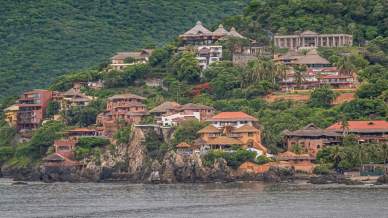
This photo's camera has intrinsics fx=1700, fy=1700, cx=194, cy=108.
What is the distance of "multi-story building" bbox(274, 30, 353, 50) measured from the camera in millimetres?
131000

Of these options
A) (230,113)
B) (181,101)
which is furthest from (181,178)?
(181,101)

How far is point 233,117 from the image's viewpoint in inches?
4449

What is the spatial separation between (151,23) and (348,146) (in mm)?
71356

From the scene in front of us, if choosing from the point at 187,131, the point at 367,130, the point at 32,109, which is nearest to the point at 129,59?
the point at 32,109

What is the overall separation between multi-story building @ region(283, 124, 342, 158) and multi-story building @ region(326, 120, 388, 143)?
31.7 inches

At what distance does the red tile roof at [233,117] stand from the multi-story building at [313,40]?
19.0 m

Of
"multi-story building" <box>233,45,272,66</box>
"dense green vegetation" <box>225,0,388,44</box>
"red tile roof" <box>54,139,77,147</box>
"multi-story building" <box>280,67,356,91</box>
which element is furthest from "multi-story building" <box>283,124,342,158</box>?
"dense green vegetation" <box>225,0,388,44</box>

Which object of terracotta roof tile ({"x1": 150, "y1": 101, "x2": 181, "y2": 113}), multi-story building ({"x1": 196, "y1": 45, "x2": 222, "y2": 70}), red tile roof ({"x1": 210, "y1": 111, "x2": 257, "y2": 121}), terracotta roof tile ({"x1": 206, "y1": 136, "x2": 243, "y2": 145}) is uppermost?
multi-story building ({"x1": 196, "y1": 45, "x2": 222, "y2": 70})

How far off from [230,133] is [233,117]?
200 cm

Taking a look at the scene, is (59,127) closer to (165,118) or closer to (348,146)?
(165,118)

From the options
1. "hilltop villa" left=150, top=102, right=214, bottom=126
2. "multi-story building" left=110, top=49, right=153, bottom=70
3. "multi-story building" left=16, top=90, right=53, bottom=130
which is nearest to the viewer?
"hilltop villa" left=150, top=102, right=214, bottom=126

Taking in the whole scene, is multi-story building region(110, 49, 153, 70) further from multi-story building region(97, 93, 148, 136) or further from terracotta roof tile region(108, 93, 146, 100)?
multi-story building region(97, 93, 148, 136)

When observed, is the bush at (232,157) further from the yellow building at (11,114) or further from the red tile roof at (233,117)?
the yellow building at (11,114)

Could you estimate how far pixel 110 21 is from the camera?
175250mm
